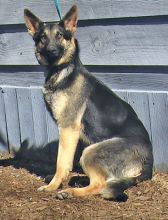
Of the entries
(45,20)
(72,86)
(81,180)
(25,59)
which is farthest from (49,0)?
(81,180)

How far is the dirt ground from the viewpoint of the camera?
4496 millimetres

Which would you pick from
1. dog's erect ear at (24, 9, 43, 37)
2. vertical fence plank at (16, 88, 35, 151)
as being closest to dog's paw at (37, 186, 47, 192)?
vertical fence plank at (16, 88, 35, 151)

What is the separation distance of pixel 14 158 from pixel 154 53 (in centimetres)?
244

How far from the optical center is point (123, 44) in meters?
5.55

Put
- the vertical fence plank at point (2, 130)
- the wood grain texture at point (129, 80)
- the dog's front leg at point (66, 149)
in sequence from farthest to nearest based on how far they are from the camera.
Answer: the vertical fence plank at point (2, 130) < the wood grain texture at point (129, 80) < the dog's front leg at point (66, 149)

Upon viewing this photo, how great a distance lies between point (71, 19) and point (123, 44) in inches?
25.4

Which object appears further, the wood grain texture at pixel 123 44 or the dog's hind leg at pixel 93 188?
the wood grain texture at pixel 123 44

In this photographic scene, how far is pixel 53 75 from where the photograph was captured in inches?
216

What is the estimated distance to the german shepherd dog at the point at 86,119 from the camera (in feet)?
16.3

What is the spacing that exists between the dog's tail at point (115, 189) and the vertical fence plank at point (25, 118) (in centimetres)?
194

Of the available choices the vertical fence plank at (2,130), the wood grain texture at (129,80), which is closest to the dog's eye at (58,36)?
the wood grain texture at (129,80)

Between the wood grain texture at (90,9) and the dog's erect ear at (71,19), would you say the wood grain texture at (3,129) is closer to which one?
the wood grain texture at (90,9)

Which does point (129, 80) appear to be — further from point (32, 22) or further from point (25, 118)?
point (25, 118)

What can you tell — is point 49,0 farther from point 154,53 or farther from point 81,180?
point 81,180
